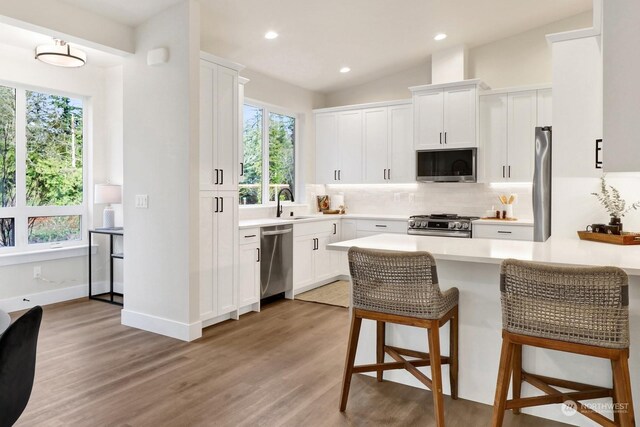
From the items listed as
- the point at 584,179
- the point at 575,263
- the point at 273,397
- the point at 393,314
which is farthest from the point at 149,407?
the point at 584,179

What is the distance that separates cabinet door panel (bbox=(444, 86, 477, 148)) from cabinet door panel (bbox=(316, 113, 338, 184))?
5.60 feet

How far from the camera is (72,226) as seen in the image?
5102 mm

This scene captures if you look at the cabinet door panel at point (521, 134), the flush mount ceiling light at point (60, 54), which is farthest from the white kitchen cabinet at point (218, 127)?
the cabinet door panel at point (521, 134)

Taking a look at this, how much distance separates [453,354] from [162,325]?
99.6 inches

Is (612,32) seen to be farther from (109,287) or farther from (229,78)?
(109,287)

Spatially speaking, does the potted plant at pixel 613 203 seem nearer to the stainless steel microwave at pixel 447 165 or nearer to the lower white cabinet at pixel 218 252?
the stainless steel microwave at pixel 447 165

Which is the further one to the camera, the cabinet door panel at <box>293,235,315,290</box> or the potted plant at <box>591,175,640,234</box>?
the cabinet door panel at <box>293,235,315,290</box>

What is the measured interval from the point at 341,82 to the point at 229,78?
8.69ft

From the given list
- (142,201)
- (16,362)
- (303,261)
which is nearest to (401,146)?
(303,261)

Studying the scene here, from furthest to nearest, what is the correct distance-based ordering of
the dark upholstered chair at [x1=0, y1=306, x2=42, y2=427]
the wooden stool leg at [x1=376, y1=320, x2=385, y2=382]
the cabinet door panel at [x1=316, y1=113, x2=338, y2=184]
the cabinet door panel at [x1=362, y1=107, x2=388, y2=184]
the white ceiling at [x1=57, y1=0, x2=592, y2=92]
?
the cabinet door panel at [x1=316, y1=113, x2=338, y2=184], the cabinet door panel at [x1=362, y1=107, x2=388, y2=184], the white ceiling at [x1=57, y1=0, x2=592, y2=92], the wooden stool leg at [x1=376, y1=320, x2=385, y2=382], the dark upholstered chair at [x1=0, y1=306, x2=42, y2=427]

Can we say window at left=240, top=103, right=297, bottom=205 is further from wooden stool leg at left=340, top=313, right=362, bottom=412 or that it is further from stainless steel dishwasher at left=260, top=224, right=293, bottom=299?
wooden stool leg at left=340, top=313, right=362, bottom=412

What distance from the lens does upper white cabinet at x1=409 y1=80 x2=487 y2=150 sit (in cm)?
519

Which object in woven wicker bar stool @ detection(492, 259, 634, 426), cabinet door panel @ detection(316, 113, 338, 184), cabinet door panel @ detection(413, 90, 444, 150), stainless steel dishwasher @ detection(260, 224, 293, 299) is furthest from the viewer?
cabinet door panel @ detection(316, 113, 338, 184)

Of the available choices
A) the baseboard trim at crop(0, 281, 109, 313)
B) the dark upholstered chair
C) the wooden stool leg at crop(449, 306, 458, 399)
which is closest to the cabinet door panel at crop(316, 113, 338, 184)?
the baseboard trim at crop(0, 281, 109, 313)
